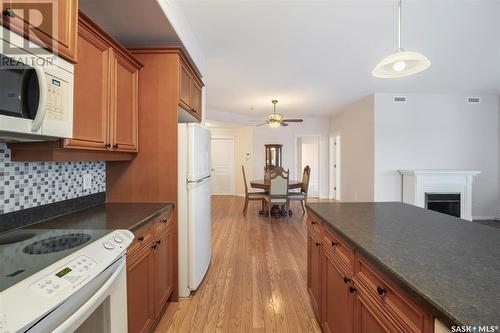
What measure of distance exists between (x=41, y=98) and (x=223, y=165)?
704 cm

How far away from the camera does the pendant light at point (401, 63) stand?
4.85ft

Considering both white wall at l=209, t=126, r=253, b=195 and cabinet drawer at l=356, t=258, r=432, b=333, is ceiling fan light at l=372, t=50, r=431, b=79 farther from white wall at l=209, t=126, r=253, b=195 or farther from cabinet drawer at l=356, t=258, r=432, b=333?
white wall at l=209, t=126, r=253, b=195

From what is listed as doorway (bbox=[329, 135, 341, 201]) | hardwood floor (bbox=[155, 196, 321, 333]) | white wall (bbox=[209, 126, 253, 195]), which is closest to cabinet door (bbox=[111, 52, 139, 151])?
hardwood floor (bbox=[155, 196, 321, 333])

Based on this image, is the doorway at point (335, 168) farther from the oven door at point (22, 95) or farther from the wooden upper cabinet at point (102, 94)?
the oven door at point (22, 95)

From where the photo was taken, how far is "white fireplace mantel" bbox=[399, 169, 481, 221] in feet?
14.2

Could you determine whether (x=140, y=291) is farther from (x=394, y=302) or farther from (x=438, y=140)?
(x=438, y=140)

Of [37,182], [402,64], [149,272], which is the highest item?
[402,64]

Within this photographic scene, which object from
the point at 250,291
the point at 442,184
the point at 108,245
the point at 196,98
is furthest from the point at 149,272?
the point at 442,184

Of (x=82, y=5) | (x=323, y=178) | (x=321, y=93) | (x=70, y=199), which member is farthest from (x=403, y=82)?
(x=70, y=199)

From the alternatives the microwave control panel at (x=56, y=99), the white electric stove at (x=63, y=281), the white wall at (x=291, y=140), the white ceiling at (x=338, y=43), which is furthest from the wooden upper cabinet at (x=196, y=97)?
the white wall at (x=291, y=140)

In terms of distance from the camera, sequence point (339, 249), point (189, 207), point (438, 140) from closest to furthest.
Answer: point (339, 249)
point (189, 207)
point (438, 140)

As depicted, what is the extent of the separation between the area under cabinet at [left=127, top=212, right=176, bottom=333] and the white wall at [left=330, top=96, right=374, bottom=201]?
4329mm

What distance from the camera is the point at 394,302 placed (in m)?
0.83

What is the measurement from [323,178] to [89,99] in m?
6.95
